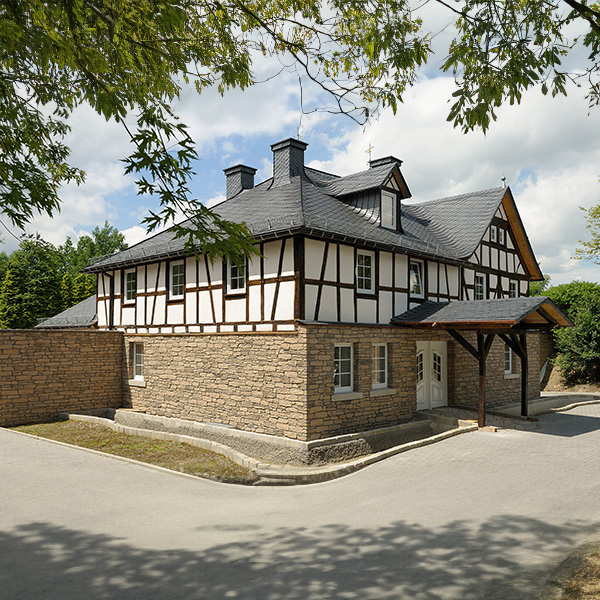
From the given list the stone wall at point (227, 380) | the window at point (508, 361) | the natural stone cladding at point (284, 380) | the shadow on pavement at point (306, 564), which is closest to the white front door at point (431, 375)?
the natural stone cladding at point (284, 380)

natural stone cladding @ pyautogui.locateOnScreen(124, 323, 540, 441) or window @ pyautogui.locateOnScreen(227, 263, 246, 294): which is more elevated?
window @ pyautogui.locateOnScreen(227, 263, 246, 294)

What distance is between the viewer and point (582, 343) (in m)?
23.7

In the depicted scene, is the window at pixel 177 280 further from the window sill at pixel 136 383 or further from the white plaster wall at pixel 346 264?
the white plaster wall at pixel 346 264

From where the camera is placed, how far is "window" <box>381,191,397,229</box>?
15266 millimetres

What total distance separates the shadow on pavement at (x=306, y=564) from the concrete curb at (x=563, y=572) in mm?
109

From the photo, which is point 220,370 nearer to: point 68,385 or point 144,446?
point 144,446

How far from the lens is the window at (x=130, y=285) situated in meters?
17.1

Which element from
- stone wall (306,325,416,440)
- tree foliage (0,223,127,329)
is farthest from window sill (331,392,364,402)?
tree foliage (0,223,127,329)

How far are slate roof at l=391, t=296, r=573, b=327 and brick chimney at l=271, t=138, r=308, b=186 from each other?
613 centimetres

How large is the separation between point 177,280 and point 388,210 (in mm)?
6509

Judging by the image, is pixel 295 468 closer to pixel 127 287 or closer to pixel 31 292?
pixel 127 287

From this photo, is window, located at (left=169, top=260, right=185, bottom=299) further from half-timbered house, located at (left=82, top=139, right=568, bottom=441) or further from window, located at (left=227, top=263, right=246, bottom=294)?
window, located at (left=227, top=263, right=246, bottom=294)

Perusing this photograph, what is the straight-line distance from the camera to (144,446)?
12.3 m

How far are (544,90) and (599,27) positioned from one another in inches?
31.9
